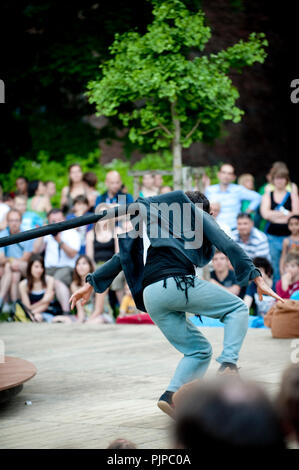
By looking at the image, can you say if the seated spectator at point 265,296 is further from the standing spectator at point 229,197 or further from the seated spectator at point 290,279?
the standing spectator at point 229,197

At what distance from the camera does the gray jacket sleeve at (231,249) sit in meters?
5.16

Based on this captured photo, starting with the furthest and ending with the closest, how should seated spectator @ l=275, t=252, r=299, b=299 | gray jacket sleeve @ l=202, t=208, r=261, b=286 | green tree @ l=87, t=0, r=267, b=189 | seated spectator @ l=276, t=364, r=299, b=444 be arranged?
green tree @ l=87, t=0, r=267, b=189 < seated spectator @ l=275, t=252, r=299, b=299 < gray jacket sleeve @ l=202, t=208, r=261, b=286 < seated spectator @ l=276, t=364, r=299, b=444

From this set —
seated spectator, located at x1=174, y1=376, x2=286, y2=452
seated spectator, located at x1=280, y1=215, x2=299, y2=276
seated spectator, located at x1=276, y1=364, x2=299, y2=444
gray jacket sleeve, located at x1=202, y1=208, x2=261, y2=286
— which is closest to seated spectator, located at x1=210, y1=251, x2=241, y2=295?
seated spectator, located at x1=280, y1=215, x2=299, y2=276

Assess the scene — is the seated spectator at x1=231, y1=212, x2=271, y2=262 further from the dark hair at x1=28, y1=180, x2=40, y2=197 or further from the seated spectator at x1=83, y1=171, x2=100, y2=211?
the dark hair at x1=28, y1=180, x2=40, y2=197

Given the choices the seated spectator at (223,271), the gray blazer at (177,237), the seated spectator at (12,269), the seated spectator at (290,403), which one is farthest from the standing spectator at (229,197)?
the seated spectator at (290,403)

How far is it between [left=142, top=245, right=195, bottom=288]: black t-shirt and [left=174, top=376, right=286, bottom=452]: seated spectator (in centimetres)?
341

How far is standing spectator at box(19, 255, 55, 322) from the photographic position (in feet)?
37.2

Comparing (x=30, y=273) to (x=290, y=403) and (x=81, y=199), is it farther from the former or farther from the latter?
(x=290, y=403)

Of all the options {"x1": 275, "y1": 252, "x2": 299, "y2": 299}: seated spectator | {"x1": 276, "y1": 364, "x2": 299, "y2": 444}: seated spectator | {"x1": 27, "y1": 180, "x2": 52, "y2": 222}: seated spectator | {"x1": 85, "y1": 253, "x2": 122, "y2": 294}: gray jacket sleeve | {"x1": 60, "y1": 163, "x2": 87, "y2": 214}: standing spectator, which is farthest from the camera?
{"x1": 27, "y1": 180, "x2": 52, "y2": 222}: seated spectator

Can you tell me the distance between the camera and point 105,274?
18.4ft

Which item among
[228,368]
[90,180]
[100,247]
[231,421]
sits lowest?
[228,368]

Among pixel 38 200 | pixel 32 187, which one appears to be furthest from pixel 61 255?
pixel 32 187

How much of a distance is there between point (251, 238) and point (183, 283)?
5.78 m
